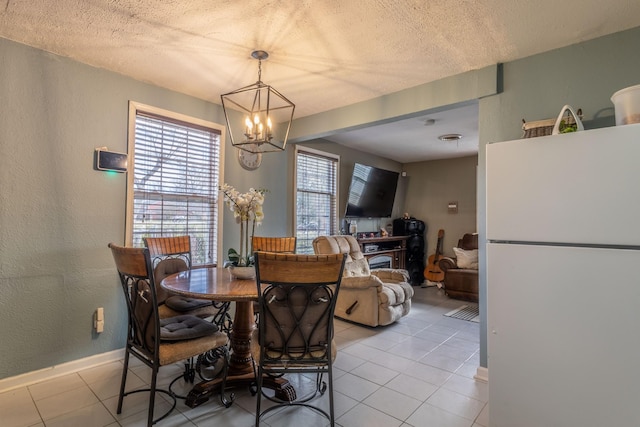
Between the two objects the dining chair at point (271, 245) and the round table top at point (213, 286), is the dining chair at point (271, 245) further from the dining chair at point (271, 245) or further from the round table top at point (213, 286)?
the round table top at point (213, 286)

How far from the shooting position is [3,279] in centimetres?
222

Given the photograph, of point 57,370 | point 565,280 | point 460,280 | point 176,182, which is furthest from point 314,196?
point 565,280

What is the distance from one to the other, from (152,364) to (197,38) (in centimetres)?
207

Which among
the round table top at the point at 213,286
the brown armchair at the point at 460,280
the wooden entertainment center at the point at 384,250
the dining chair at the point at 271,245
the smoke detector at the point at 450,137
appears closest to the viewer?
the round table top at the point at 213,286

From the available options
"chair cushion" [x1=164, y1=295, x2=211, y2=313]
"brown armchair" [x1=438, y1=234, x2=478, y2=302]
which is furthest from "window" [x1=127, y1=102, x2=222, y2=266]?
"brown armchair" [x1=438, y1=234, x2=478, y2=302]

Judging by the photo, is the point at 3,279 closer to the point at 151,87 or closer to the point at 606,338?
the point at 151,87

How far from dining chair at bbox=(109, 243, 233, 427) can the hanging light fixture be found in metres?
1.00

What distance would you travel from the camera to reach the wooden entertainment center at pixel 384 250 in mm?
5273

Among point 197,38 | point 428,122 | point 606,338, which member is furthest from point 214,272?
point 428,122

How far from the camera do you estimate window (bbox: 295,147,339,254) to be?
4.50 meters

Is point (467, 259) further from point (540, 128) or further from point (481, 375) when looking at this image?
point (540, 128)

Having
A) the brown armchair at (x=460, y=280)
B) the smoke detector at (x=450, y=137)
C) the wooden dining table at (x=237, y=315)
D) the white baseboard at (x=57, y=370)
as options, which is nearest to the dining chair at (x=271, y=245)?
the wooden dining table at (x=237, y=315)

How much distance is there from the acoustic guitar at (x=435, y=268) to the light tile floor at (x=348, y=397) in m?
2.85

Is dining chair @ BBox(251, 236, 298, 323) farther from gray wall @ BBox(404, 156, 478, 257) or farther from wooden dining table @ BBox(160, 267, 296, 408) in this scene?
gray wall @ BBox(404, 156, 478, 257)
